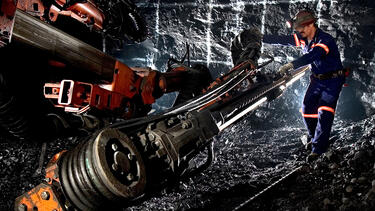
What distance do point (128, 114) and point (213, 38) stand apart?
3.69 meters

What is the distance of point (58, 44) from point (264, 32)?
4.36 metres

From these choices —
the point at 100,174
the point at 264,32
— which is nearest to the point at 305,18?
the point at 264,32

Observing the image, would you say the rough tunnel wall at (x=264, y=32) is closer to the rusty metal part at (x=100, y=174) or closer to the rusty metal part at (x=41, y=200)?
the rusty metal part at (x=100, y=174)

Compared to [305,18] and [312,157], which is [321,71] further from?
[312,157]

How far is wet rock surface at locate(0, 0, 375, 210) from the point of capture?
258 centimetres

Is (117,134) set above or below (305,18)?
below

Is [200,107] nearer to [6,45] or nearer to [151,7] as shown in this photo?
[6,45]

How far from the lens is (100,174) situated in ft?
4.55

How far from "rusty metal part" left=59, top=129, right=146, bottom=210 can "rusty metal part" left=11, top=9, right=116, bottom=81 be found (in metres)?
0.87

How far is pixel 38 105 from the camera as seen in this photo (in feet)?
13.5

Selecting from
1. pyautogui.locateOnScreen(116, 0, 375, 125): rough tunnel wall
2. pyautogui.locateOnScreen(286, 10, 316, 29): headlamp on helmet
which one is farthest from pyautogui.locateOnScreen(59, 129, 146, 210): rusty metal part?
pyautogui.locateOnScreen(116, 0, 375, 125): rough tunnel wall

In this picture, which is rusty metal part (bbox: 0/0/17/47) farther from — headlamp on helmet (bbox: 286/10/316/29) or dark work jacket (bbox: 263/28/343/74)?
headlamp on helmet (bbox: 286/10/316/29)

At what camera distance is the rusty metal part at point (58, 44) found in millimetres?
1765

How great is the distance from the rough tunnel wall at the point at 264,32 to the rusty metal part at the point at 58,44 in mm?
3885
